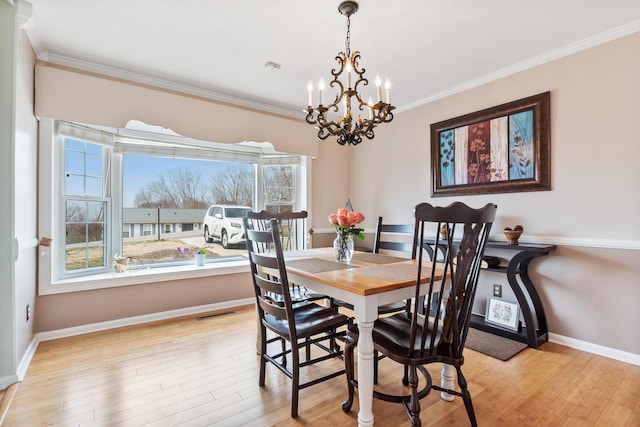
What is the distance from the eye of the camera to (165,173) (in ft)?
12.0

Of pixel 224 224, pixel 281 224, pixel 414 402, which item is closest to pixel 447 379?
pixel 414 402

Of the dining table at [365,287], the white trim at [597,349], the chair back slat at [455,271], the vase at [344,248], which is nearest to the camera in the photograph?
the chair back slat at [455,271]

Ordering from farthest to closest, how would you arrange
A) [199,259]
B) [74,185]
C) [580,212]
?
[199,259], [74,185], [580,212]

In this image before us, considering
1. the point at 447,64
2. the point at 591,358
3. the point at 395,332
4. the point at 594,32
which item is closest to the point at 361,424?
the point at 395,332

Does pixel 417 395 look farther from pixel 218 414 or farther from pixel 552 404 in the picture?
pixel 218 414

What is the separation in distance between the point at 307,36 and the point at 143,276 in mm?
2765

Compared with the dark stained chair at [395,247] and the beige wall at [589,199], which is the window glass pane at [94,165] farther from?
the beige wall at [589,199]

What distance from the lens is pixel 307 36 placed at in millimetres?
2457

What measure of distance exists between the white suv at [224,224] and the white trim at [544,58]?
2795 millimetres

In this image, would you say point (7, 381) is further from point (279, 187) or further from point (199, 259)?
point (279, 187)

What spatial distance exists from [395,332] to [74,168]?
328 centimetres

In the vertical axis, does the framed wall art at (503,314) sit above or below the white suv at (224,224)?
below

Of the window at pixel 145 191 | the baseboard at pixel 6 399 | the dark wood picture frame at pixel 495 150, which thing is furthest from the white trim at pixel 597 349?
the baseboard at pixel 6 399

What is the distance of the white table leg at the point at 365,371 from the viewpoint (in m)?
1.49
